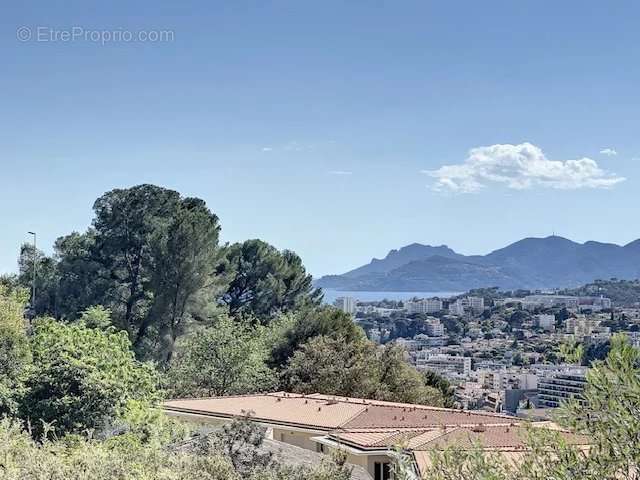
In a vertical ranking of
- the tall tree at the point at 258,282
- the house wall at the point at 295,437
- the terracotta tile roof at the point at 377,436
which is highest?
the tall tree at the point at 258,282

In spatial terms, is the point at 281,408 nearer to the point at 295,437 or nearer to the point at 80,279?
the point at 295,437

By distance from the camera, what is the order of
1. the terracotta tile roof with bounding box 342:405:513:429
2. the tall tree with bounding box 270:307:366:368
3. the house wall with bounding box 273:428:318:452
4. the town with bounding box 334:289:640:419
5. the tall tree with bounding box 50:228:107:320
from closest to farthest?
the terracotta tile roof with bounding box 342:405:513:429
the house wall with bounding box 273:428:318:452
the tall tree with bounding box 270:307:366:368
the tall tree with bounding box 50:228:107:320
the town with bounding box 334:289:640:419

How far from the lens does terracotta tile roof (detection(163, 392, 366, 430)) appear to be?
2189 cm

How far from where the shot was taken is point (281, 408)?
23875 millimetres

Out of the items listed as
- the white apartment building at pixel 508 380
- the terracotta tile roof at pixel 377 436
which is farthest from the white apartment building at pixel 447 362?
the terracotta tile roof at pixel 377 436

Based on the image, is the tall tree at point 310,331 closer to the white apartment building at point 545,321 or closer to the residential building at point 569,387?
the residential building at point 569,387

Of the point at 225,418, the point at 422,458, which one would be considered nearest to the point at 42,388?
the point at 225,418

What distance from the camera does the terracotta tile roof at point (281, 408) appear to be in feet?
71.8

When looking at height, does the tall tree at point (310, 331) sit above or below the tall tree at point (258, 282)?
below

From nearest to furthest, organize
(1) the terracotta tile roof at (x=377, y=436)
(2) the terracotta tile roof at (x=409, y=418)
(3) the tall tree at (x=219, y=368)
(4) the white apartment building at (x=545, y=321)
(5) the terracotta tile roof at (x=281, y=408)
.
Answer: (1) the terracotta tile roof at (x=377, y=436)
(2) the terracotta tile roof at (x=409, y=418)
(5) the terracotta tile roof at (x=281, y=408)
(3) the tall tree at (x=219, y=368)
(4) the white apartment building at (x=545, y=321)

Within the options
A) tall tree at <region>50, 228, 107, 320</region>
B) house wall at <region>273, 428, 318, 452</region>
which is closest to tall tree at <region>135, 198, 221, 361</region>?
tall tree at <region>50, 228, 107, 320</region>

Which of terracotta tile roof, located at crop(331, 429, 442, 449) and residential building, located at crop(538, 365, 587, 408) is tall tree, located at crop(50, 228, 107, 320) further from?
terracotta tile roof, located at crop(331, 429, 442, 449)

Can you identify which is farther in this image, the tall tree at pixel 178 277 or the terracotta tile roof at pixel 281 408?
the tall tree at pixel 178 277

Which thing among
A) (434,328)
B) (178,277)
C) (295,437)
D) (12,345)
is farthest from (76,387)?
(434,328)
